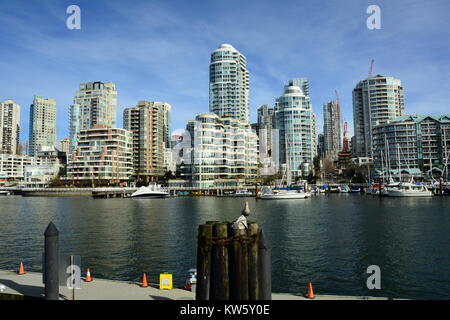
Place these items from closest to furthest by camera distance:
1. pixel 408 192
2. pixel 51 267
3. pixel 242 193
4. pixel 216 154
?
1. pixel 51 267
2. pixel 408 192
3. pixel 242 193
4. pixel 216 154

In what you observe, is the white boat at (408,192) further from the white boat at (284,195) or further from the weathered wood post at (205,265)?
the weathered wood post at (205,265)

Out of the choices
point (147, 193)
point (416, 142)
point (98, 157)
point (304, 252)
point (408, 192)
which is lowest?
point (304, 252)

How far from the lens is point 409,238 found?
38.2 m

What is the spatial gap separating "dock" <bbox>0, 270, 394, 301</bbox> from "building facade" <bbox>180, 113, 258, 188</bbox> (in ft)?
477

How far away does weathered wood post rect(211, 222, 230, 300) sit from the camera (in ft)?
35.2

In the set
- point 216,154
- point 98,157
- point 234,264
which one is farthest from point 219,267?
point 98,157

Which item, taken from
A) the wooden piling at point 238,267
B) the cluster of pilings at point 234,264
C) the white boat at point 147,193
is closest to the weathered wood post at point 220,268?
the cluster of pilings at point 234,264

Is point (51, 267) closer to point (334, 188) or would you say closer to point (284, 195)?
point (284, 195)

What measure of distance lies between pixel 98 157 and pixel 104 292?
6815 inches

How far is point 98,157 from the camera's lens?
577 feet

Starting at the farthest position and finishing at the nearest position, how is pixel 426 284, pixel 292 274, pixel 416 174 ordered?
pixel 416 174
pixel 292 274
pixel 426 284
